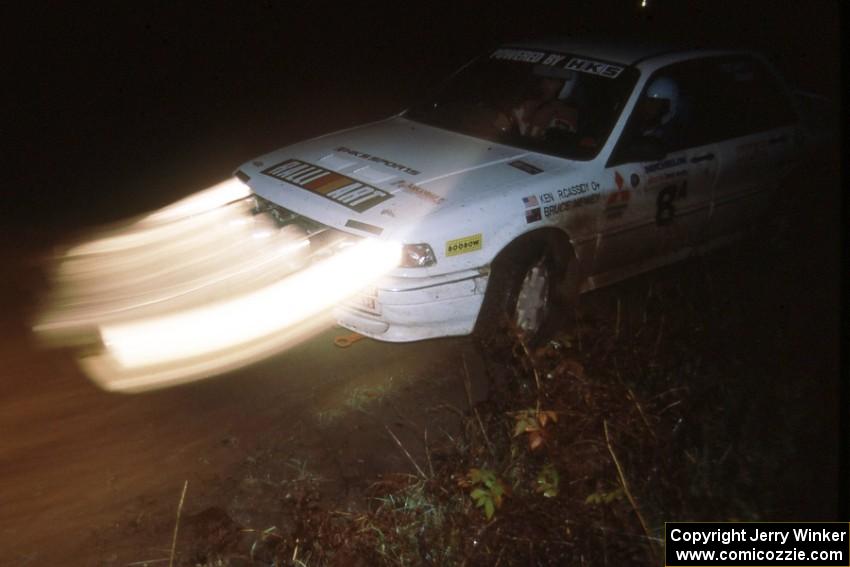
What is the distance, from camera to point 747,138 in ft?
16.8

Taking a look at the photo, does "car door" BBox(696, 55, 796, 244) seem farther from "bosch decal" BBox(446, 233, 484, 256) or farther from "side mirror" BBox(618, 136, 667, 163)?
"bosch decal" BBox(446, 233, 484, 256)

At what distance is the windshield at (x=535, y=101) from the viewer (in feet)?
15.1

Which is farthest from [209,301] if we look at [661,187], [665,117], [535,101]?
[665,117]

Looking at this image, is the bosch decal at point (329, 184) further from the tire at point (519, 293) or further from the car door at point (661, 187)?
the car door at point (661, 187)

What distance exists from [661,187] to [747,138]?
931 mm

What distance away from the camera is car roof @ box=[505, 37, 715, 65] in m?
4.89

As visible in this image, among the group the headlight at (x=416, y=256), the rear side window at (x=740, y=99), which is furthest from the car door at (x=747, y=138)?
the headlight at (x=416, y=256)

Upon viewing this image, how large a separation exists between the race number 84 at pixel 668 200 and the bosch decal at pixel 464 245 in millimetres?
1385

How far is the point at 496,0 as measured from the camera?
1460 centimetres

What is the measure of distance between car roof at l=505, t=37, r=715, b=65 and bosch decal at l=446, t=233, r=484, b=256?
5.68 feet

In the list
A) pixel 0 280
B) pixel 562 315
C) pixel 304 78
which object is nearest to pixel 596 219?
pixel 562 315

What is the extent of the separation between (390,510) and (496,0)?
13154mm

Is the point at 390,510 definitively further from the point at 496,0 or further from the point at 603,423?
the point at 496,0

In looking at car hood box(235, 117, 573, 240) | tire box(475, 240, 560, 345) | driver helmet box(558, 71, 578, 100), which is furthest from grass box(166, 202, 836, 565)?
driver helmet box(558, 71, 578, 100)
